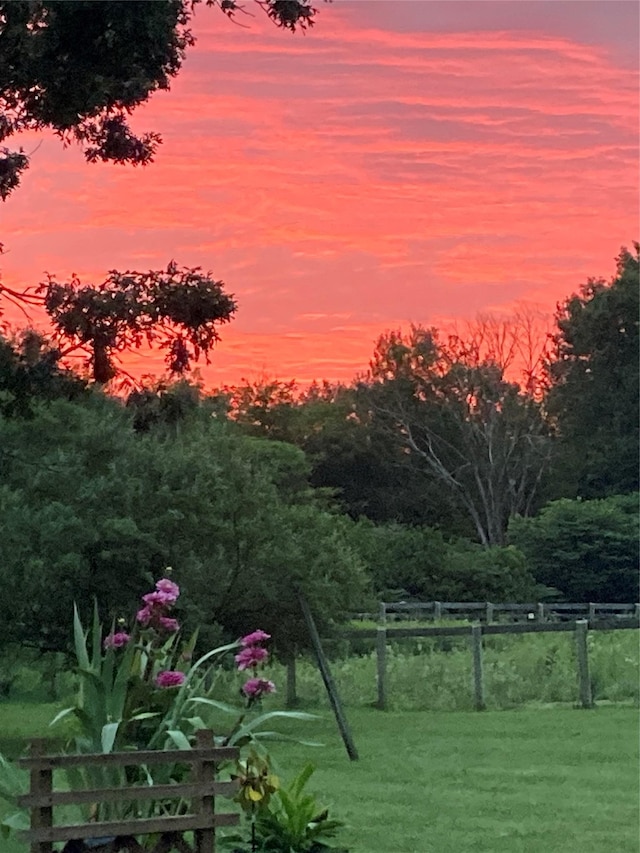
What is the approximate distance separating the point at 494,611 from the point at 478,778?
82.6 ft

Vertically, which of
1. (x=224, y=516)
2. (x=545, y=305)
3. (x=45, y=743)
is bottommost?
(x=45, y=743)

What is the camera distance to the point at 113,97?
1017 centimetres

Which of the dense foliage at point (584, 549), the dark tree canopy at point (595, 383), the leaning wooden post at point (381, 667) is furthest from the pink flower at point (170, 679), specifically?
the dark tree canopy at point (595, 383)

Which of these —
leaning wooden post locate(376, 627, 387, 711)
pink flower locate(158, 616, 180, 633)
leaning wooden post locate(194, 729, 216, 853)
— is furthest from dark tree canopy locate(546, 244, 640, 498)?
leaning wooden post locate(194, 729, 216, 853)

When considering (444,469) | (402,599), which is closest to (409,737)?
(402,599)

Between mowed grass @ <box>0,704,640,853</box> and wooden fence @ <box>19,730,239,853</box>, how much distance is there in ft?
8.06

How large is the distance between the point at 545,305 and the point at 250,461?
40.0 meters

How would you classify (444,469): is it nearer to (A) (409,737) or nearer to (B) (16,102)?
(A) (409,737)

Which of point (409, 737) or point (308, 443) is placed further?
point (308, 443)

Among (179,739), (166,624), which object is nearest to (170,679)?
(179,739)

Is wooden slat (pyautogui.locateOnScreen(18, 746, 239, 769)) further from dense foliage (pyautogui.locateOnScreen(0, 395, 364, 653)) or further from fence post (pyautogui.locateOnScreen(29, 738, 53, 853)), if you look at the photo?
dense foliage (pyautogui.locateOnScreen(0, 395, 364, 653))

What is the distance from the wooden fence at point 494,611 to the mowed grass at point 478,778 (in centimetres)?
1561

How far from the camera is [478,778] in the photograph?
12500 mm

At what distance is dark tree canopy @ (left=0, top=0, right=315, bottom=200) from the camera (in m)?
9.47
